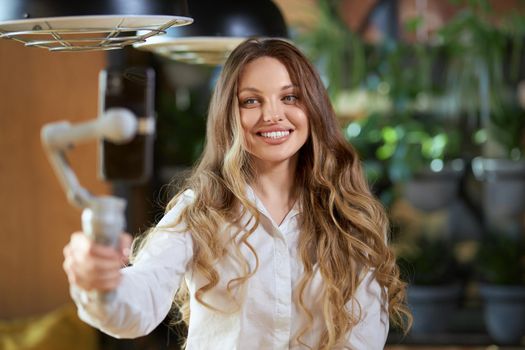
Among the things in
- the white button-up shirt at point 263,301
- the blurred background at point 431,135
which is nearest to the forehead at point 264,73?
the white button-up shirt at point 263,301

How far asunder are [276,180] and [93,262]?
0.90 m

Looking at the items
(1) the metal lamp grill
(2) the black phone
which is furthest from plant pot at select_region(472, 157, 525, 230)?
(1) the metal lamp grill

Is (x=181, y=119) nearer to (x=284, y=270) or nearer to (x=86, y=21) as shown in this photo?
(x=284, y=270)

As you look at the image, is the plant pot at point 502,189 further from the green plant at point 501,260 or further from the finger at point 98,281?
the finger at point 98,281

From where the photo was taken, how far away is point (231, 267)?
6.25ft

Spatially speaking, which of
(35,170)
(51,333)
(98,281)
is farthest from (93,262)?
(35,170)

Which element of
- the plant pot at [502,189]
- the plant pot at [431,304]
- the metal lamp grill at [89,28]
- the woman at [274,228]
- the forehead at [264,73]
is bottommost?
the plant pot at [431,304]

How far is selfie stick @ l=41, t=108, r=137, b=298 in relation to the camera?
3.28 feet

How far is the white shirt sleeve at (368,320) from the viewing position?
2008mm

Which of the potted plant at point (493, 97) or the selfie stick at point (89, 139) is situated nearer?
the selfie stick at point (89, 139)

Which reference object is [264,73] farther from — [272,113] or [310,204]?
[310,204]

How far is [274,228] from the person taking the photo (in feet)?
6.42

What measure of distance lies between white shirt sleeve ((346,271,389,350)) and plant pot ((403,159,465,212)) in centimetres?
228

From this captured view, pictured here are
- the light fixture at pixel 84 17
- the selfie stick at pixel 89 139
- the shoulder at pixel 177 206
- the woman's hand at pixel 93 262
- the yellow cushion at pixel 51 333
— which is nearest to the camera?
the selfie stick at pixel 89 139
